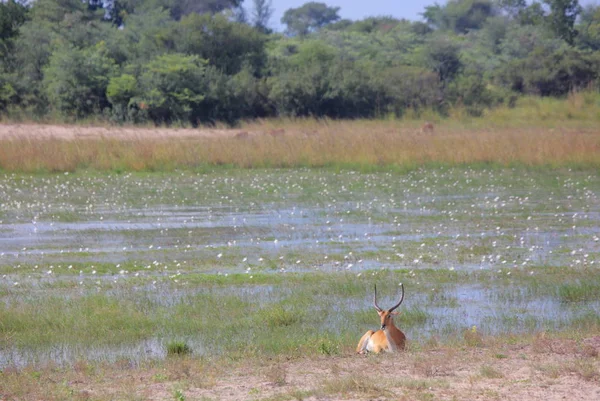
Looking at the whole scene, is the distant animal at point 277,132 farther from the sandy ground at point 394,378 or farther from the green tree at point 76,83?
the sandy ground at point 394,378

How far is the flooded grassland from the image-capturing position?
28.7 ft

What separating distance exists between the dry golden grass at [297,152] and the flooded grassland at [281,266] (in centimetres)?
417

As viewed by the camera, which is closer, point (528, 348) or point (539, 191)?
point (528, 348)

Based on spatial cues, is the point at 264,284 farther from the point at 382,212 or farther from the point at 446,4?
the point at 446,4

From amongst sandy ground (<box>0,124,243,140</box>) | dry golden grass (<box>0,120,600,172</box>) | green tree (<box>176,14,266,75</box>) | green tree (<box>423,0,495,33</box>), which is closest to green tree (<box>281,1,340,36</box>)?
green tree (<box>423,0,495,33</box>)

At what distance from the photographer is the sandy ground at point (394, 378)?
6.35m

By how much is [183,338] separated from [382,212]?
867 centimetres

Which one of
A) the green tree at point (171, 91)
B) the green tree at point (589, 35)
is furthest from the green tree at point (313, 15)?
the green tree at point (171, 91)

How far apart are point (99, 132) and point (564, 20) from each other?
4102cm

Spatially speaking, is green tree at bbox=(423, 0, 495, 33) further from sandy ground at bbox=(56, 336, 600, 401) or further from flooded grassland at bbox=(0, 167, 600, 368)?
sandy ground at bbox=(56, 336, 600, 401)

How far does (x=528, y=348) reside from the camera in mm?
7777

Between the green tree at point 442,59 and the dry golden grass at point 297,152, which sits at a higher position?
the green tree at point 442,59

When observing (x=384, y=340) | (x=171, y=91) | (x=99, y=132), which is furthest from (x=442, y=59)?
(x=384, y=340)

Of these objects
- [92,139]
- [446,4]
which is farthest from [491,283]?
[446,4]
